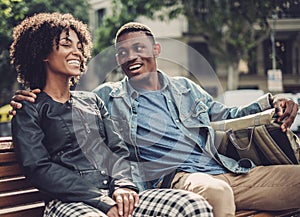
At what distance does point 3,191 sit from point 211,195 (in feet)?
3.68

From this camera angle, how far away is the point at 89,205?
2625 millimetres

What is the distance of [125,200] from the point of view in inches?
105

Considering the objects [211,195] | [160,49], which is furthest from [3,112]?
[211,195]

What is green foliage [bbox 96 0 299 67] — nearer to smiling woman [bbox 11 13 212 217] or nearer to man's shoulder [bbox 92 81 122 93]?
man's shoulder [bbox 92 81 122 93]

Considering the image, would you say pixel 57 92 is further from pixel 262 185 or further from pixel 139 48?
pixel 262 185

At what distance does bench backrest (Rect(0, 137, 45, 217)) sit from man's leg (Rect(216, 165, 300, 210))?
1.12 m

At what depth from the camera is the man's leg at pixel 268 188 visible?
126 inches

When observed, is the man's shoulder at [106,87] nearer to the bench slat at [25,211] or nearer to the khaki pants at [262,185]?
the khaki pants at [262,185]

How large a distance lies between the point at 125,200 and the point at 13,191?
0.68m

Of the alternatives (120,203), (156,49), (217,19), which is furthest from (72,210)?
(217,19)

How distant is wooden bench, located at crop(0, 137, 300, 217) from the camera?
2863mm

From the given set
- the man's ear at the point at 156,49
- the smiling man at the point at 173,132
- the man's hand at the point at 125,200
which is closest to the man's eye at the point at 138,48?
the smiling man at the point at 173,132

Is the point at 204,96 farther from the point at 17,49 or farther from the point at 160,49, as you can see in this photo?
the point at 17,49

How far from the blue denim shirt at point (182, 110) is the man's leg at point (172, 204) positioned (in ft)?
1.22
